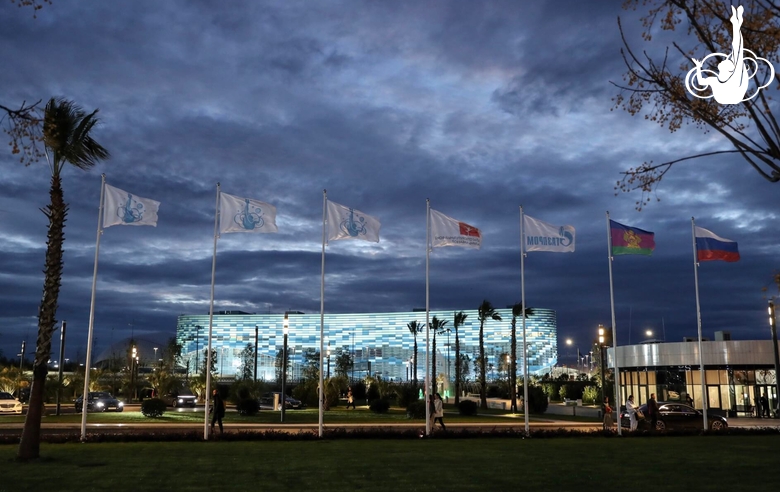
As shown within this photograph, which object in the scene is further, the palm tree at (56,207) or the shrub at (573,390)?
the shrub at (573,390)

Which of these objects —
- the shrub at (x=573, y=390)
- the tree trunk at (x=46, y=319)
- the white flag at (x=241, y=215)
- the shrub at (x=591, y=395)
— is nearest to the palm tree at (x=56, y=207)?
the tree trunk at (x=46, y=319)

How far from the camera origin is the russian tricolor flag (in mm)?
30359

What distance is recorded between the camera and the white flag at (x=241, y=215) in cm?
2591

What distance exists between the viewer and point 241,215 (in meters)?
26.0

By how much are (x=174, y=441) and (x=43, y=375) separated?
610 cm

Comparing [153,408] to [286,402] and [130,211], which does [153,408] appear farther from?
[130,211]

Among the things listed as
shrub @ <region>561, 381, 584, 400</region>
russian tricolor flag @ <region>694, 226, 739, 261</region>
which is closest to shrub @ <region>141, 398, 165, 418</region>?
russian tricolor flag @ <region>694, 226, 739, 261</region>

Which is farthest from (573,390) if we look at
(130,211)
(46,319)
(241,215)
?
(46,319)

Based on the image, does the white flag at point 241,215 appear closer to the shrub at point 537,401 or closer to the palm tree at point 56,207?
the palm tree at point 56,207

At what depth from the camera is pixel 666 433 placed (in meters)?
29.5

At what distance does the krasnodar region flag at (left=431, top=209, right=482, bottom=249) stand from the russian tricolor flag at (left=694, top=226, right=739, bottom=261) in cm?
981

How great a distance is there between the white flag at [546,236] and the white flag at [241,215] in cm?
1058

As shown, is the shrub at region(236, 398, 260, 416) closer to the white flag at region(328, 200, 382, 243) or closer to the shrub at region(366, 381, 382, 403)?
the white flag at region(328, 200, 382, 243)

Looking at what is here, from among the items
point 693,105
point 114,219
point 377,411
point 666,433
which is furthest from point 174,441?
point 377,411
